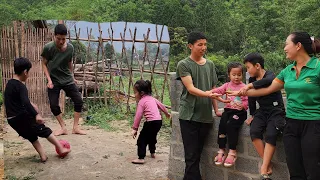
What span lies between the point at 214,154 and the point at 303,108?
3.39 ft

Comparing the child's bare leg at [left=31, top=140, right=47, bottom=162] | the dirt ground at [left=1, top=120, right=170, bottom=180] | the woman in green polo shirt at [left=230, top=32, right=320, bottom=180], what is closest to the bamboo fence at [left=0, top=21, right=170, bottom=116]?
the dirt ground at [left=1, top=120, right=170, bottom=180]

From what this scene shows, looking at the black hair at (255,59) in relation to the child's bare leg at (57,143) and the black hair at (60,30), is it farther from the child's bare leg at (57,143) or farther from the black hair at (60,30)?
the child's bare leg at (57,143)

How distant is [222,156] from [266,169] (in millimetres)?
406

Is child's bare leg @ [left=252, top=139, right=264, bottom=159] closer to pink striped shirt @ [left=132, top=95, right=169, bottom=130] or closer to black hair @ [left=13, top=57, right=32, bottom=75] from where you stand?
pink striped shirt @ [left=132, top=95, right=169, bottom=130]

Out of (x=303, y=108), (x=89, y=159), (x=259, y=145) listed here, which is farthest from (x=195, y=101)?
(x=89, y=159)

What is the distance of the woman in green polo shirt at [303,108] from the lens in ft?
6.33

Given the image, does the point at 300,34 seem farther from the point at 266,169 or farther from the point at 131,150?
the point at 131,150

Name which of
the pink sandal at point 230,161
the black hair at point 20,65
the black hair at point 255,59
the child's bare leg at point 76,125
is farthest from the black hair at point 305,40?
the child's bare leg at point 76,125

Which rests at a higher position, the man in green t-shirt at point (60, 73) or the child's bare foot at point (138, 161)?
the man in green t-shirt at point (60, 73)

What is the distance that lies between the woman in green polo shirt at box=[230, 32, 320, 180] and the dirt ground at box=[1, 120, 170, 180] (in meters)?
1.51

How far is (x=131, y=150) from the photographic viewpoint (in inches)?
151

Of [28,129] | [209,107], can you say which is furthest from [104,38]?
[209,107]

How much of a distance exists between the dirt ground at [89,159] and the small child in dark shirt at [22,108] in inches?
9.9

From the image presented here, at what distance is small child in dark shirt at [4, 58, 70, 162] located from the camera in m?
2.93
